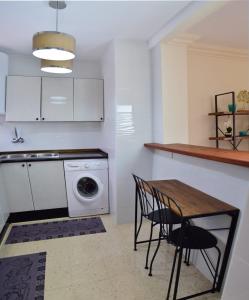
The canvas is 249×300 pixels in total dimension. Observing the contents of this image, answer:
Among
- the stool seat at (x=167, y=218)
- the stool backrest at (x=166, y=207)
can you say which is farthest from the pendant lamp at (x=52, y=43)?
the stool seat at (x=167, y=218)

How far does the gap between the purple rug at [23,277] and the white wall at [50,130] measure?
1898 mm

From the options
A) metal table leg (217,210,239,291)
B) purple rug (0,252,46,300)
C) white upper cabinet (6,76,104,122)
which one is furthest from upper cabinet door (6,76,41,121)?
metal table leg (217,210,239,291)

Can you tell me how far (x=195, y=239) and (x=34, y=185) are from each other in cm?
237

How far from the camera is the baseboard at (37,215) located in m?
3.36

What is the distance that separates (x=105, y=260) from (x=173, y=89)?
83.8 inches

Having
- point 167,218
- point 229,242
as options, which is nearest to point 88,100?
point 167,218

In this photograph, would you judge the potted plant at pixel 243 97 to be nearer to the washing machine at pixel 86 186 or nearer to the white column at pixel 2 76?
the washing machine at pixel 86 186

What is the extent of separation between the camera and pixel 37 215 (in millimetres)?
3449

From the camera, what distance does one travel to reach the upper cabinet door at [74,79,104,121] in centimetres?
377

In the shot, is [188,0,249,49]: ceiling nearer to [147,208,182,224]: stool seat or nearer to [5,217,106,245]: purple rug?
[147,208,182,224]: stool seat

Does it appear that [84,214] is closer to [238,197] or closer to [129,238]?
[129,238]

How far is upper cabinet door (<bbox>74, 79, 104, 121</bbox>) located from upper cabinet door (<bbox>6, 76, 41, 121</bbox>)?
570 mm

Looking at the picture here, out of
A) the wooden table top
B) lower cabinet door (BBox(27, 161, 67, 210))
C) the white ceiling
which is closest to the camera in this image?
the wooden table top

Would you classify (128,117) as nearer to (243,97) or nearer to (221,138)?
(221,138)
